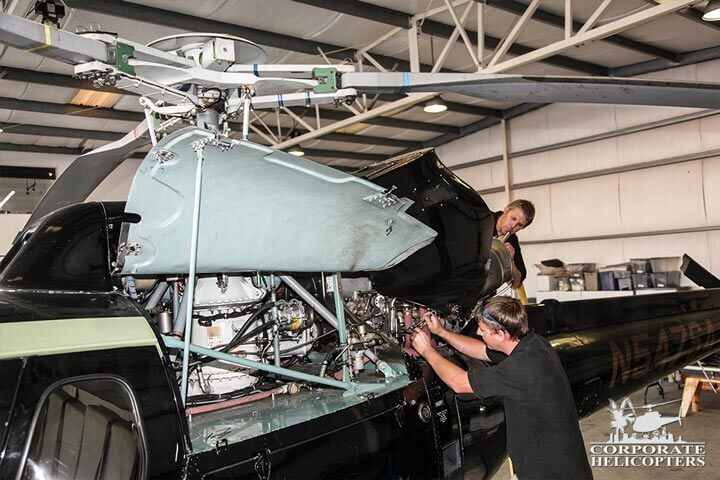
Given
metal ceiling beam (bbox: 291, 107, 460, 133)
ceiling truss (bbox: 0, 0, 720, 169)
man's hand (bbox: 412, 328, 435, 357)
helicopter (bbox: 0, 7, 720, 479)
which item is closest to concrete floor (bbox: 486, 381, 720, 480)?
man's hand (bbox: 412, 328, 435, 357)

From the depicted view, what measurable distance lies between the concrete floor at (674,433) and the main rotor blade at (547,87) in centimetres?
201

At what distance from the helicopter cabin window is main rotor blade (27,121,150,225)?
1408mm

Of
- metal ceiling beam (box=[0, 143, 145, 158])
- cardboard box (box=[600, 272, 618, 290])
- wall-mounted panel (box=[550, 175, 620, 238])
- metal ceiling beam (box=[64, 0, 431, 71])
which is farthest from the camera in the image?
wall-mounted panel (box=[550, 175, 620, 238])

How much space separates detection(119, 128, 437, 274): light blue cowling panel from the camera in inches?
79.5

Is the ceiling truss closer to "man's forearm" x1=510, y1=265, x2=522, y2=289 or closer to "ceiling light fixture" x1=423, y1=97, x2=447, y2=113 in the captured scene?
→ "ceiling light fixture" x1=423, y1=97, x2=447, y2=113

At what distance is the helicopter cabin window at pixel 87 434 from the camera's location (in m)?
1.64

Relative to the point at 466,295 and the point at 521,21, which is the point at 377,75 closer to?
the point at 466,295

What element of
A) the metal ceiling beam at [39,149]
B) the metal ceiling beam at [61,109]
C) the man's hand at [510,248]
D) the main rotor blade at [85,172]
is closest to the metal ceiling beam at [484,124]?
the metal ceiling beam at [61,109]

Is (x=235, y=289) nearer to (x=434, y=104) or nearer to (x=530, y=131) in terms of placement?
(x=434, y=104)

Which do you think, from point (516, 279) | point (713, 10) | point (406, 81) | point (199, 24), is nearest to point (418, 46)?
point (199, 24)

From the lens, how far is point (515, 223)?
4629 millimetres

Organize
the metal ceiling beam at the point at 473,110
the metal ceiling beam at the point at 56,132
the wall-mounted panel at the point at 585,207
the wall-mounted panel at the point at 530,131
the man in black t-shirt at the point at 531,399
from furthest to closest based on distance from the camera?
the wall-mounted panel at the point at 530,131 → the metal ceiling beam at the point at 473,110 → the wall-mounted panel at the point at 585,207 → the metal ceiling beam at the point at 56,132 → the man in black t-shirt at the point at 531,399

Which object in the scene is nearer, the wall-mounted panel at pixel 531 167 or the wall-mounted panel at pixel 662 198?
the wall-mounted panel at pixel 662 198

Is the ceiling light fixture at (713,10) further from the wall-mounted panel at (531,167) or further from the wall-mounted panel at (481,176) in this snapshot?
the wall-mounted panel at (481,176)
